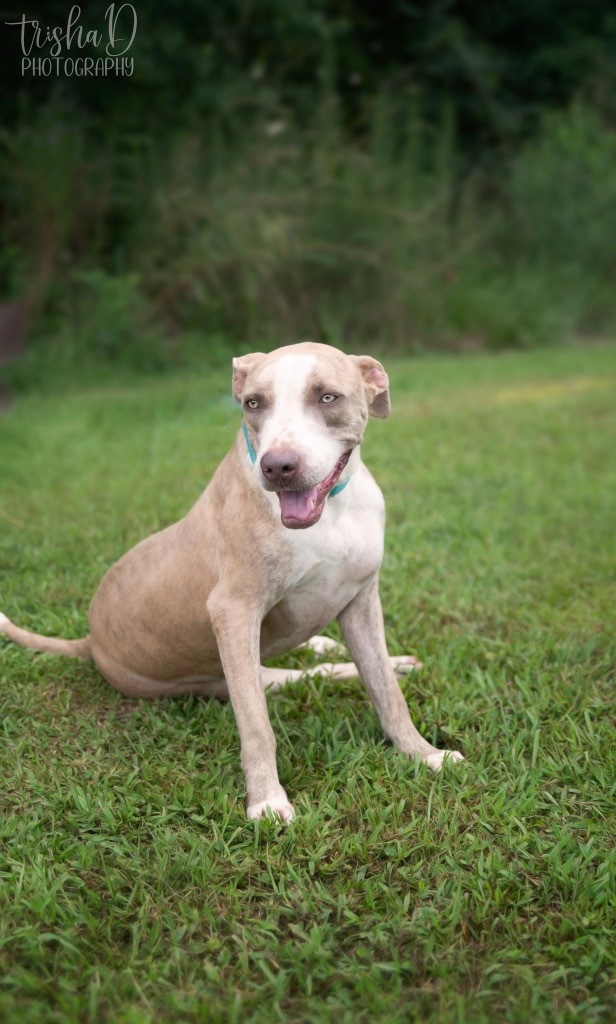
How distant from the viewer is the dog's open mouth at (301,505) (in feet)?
8.08

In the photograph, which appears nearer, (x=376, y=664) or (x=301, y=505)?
(x=301, y=505)

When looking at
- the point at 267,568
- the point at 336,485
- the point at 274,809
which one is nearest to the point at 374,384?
the point at 336,485

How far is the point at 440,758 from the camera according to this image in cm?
281

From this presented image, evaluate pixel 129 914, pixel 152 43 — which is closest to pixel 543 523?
pixel 129 914

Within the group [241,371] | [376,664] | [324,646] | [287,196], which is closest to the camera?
[241,371]

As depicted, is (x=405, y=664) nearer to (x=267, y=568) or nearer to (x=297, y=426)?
(x=267, y=568)

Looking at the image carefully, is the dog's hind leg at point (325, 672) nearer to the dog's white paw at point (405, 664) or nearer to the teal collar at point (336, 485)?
the dog's white paw at point (405, 664)

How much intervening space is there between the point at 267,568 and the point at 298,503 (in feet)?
0.82

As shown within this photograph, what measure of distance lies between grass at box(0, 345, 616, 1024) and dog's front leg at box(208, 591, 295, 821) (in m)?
0.08

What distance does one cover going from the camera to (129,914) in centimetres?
219

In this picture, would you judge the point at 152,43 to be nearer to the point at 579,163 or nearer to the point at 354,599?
the point at 579,163

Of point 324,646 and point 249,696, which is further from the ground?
point 249,696

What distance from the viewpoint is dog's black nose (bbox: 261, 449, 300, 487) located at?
2.37 meters

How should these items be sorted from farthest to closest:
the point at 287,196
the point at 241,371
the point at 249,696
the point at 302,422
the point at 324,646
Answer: the point at 287,196 < the point at 324,646 < the point at 241,371 < the point at 249,696 < the point at 302,422
